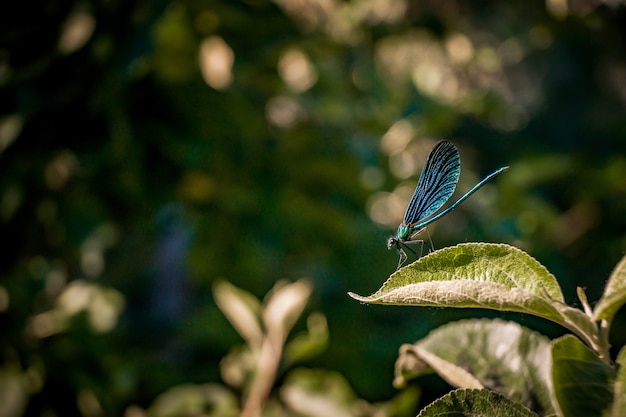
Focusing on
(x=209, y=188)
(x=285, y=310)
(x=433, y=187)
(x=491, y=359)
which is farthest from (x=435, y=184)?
(x=209, y=188)

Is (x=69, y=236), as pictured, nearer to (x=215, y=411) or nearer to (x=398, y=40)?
(x=215, y=411)

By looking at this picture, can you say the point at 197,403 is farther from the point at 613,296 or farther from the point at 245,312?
the point at 613,296

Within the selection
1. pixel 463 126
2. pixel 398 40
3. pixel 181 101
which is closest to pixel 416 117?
pixel 398 40

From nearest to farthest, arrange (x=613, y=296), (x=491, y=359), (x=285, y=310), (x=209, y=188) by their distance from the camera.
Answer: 1. (x=613, y=296)
2. (x=491, y=359)
3. (x=285, y=310)
4. (x=209, y=188)

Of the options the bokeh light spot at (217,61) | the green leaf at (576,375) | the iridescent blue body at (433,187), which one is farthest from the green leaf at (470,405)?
the bokeh light spot at (217,61)

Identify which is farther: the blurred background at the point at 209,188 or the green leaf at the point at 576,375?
the blurred background at the point at 209,188

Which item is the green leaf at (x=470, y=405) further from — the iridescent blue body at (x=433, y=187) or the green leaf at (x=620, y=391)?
the iridescent blue body at (x=433, y=187)
